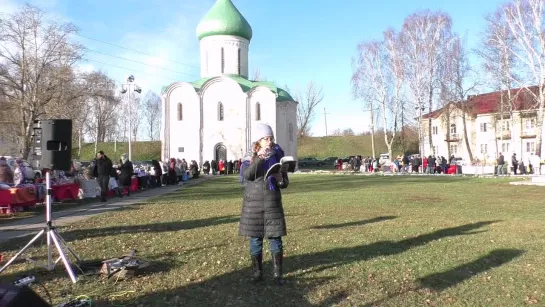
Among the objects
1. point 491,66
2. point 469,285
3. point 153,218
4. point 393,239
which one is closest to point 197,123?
point 491,66

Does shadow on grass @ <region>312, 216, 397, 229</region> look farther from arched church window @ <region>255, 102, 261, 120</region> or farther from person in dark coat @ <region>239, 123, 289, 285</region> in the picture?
arched church window @ <region>255, 102, 261, 120</region>

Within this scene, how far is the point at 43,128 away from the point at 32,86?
34.6m

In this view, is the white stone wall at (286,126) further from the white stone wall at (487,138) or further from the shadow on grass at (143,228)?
the shadow on grass at (143,228)

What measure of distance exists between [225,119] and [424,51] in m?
20.0

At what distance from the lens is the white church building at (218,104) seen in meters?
46.1

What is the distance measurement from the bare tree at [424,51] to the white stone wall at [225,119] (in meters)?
16.4

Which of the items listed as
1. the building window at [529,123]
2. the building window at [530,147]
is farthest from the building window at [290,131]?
the building window at [530,147]

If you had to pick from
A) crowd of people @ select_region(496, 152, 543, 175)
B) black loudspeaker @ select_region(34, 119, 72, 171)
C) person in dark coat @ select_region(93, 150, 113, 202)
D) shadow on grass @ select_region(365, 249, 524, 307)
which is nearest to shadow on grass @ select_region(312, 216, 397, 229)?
shadow on grass @ select_region(365, 249, 524, 307)

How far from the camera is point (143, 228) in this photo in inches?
409

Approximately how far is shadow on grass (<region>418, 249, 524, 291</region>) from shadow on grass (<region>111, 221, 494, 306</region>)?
1.14m

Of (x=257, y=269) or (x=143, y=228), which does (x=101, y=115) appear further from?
(x=257, y=269)

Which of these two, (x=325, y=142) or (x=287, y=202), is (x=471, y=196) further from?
(x=325, y=142)

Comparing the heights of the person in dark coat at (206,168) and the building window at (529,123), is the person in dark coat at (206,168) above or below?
below

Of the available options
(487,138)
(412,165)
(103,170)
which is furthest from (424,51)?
(103,170)
